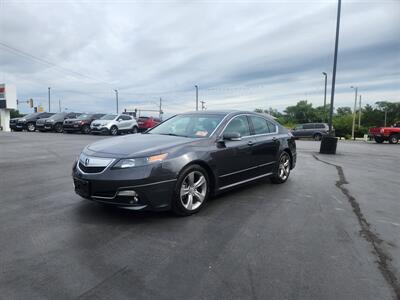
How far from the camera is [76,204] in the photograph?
15.2 feet

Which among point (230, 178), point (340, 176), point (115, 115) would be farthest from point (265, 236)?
point (115, 115)

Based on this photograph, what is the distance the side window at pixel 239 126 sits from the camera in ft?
16.9

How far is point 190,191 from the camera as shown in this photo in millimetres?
4258

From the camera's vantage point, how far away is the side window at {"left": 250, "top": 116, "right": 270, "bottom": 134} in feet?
19.2

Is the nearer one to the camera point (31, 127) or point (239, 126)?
point (239, 126)

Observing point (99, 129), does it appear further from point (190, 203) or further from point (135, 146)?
point (190, 203)

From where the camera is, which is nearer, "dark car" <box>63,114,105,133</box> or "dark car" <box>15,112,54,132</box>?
"dark car" <box>63,114,105,133</box>

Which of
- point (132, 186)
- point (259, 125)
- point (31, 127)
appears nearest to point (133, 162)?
point (132, 186)

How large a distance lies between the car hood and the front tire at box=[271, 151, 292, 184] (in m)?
2.65

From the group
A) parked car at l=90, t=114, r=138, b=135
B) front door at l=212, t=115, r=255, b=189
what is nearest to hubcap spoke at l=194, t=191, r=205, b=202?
front door at l=212, t=115, r=255, b=189

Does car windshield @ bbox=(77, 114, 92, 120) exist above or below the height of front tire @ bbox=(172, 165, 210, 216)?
above

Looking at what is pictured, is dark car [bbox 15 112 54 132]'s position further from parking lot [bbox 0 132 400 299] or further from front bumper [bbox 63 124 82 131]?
parking lot [bbox 0 132 400 299]

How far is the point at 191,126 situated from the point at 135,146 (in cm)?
130

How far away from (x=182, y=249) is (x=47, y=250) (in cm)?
141
